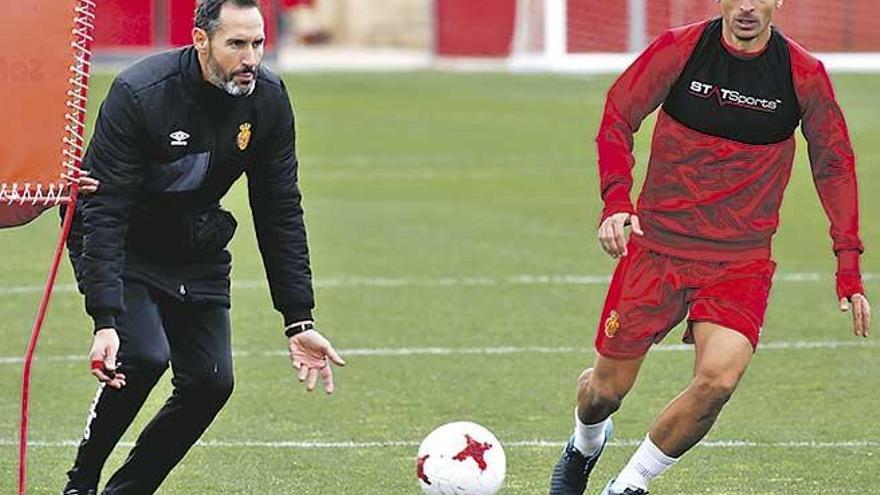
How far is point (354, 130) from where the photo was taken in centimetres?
2802

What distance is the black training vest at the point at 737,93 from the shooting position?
779cm

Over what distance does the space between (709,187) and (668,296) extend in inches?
16.9

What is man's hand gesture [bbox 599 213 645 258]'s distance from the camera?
24.6ft

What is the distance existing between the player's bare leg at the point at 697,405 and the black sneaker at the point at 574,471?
0.38m

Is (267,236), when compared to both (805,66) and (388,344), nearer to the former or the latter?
(805,66)

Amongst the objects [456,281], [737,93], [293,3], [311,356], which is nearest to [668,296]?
[737,93]

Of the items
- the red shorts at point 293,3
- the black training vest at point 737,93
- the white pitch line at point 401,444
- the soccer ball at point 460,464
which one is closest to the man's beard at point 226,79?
the soccer ball at point 460,464

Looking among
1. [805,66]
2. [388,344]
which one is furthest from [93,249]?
[388,344]

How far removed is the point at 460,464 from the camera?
7.63 m

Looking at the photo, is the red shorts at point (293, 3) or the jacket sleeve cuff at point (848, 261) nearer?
the jacket sleeve cuff at point (848, 261)

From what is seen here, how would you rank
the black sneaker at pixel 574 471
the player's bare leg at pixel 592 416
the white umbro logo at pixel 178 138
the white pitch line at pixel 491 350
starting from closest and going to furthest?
the white umbro logo at pixel 178 138 < the player's bare leg at pixel 592 416 < the black sneaker at pixel 574 471 < the white pitch line at pixel 491 350

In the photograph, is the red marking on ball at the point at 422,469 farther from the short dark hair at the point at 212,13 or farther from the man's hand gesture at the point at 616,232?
the short dark hair at the point at 212,13

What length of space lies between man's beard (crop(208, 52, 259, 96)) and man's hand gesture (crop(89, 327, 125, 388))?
0.92 meters

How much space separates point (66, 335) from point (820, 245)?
657 centimetres
